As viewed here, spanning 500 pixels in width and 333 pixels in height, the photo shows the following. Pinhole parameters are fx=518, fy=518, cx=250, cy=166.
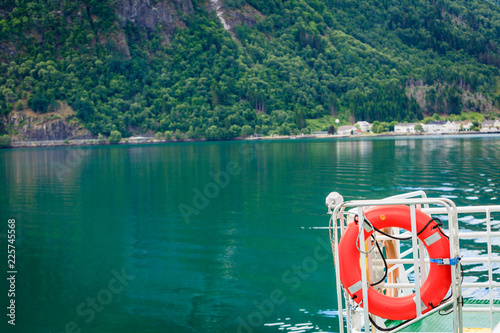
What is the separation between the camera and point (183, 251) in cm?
1728

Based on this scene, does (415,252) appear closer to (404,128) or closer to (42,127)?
(42,127)

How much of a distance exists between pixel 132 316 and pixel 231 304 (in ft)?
7.30

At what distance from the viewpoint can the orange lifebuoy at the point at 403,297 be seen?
236 inches

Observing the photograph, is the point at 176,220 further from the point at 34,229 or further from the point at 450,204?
the point at 450,204

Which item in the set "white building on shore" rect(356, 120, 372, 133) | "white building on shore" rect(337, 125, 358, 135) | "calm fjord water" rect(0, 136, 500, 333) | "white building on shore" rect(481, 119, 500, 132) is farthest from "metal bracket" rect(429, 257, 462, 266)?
"white building on shore" rect(481, 119, 500, 132)

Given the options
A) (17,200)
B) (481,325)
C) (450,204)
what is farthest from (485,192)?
(17,200)

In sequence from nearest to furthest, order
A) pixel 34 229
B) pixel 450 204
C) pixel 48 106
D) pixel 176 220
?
pixel 450 204 < pixel 34 229 < pixel 176 220 < pixel 48 106

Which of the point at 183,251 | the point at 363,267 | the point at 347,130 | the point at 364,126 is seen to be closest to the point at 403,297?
the point at 363,267

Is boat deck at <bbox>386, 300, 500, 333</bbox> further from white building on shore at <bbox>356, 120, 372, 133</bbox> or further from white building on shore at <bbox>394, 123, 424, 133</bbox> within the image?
white building on shore at <bbox>356, 120, 372, 133</bbox>

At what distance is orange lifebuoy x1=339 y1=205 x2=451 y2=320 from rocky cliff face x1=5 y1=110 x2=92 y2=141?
182m

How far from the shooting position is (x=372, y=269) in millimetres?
6559

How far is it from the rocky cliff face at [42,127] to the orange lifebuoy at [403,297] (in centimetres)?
18215

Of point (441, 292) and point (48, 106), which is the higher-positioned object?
point (48, 106)

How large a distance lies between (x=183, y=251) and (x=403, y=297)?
1181 centimetres
